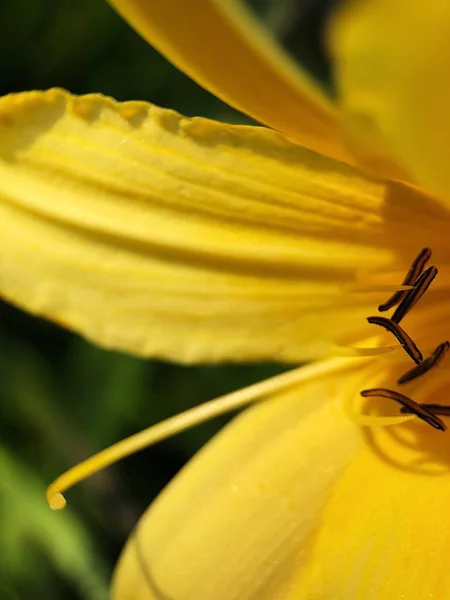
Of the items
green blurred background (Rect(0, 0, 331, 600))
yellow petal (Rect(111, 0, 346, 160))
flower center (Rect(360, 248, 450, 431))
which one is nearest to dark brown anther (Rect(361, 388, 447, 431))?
flower center (Rect(360, 248, 450, 431))

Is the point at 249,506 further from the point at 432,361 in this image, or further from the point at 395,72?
the point at 395,72

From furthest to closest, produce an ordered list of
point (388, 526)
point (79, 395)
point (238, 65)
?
point (79, 395) → point (388, 526) → point (238, 65)

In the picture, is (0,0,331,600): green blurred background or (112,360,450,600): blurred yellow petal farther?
(0,0,331,600): green blurred background

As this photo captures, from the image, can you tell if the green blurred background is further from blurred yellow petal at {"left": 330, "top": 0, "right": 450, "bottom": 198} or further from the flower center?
blurred yellow petal at {"left": 330, "top": 0, "right": 450, "bottom": 198}

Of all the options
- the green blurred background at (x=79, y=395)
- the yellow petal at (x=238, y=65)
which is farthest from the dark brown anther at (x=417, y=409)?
the green blurred background at (x=79, y=395)

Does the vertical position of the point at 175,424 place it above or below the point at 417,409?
below

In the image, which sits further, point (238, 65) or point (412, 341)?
point (412, 341)

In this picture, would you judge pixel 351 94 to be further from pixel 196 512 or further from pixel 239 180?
pixel 196 512

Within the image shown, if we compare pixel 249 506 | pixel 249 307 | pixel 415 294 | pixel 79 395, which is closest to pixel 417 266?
pixel 415 294
